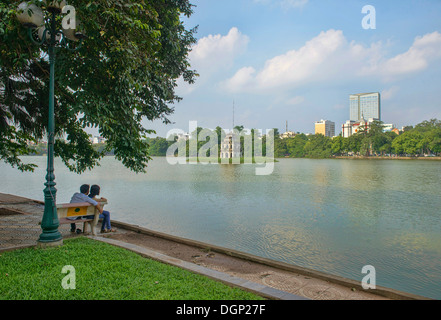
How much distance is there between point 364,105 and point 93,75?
585 ft

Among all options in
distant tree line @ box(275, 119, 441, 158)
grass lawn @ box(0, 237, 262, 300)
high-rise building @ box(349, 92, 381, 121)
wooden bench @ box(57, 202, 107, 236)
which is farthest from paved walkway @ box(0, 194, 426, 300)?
high-rise building @ box(349, 92, 381, 121)

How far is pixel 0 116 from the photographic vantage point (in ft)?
26.0

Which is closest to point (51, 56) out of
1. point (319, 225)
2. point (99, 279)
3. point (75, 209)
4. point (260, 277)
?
point (75, 209)

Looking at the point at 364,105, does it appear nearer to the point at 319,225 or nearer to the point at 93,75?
the point at 319,225

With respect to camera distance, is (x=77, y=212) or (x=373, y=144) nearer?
(x=77, y=212)

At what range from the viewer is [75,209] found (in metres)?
6.32

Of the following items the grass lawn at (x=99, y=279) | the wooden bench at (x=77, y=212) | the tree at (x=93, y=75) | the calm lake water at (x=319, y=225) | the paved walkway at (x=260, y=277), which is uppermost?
the tree at (x=93, y=75)

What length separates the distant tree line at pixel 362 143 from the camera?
83562 millimetres

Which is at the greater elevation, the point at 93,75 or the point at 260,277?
the point at 93,75

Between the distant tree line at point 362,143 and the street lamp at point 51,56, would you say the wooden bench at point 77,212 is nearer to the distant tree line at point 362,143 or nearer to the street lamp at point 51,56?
the street lamp at point 51,56

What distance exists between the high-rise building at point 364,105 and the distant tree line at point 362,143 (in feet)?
172

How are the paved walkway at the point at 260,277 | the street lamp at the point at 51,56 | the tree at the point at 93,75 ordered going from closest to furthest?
1. the paved walkway at the point at 260,277
2. the street lamp at the point at 51,56
3. the tree at the point at 93,75

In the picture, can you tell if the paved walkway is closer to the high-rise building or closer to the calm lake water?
the calm lake water

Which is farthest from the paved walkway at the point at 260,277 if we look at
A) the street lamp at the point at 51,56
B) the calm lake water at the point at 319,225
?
the calm lake water at the point at 319,225
